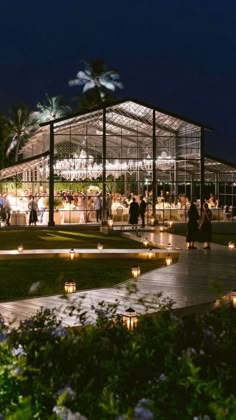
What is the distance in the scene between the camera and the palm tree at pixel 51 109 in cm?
7077

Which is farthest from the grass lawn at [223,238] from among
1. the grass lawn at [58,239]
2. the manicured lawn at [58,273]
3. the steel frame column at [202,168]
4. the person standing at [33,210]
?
the person standing at [33,210]

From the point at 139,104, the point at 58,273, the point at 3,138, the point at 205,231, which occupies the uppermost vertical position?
the point at 3,138

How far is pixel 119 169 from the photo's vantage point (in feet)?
105

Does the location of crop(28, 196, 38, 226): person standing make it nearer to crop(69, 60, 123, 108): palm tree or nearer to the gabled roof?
the gabled roof

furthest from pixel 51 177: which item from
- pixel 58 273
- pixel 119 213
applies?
pixel 58 273

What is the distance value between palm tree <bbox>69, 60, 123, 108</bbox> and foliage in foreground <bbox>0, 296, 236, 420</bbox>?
2173 inches

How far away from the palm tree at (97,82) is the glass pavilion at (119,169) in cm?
2636

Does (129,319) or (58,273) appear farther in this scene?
(58,273)

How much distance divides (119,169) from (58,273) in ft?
58.2

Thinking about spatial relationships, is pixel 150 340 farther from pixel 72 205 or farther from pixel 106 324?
pixel 72 205

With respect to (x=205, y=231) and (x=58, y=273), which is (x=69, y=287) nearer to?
(x=58, y=273)

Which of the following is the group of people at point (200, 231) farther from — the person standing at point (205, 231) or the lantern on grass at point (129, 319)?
the lantern on grass at point (129, 319)

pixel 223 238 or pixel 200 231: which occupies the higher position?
pixel 200 231

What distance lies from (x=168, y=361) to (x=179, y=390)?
372 mm
